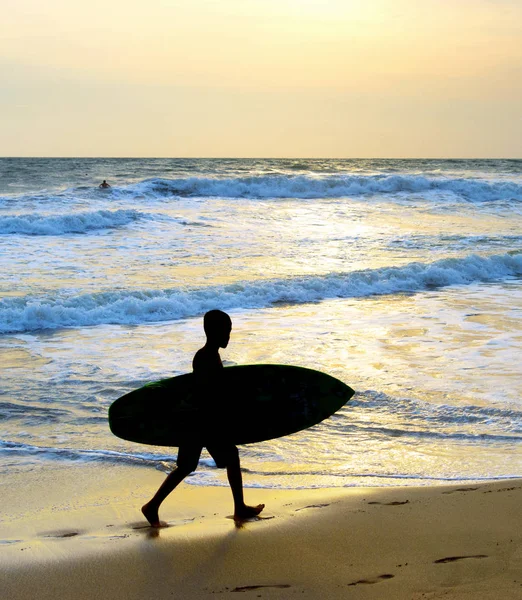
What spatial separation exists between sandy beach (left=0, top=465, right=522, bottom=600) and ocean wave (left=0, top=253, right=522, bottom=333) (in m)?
6.12

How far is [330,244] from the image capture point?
747 inches

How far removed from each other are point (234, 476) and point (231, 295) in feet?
27.1

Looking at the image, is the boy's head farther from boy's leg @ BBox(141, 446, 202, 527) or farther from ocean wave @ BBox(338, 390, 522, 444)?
ocean wave @ BBox(338, 390, 522, 444)

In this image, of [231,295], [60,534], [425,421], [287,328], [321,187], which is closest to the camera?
[60,534]

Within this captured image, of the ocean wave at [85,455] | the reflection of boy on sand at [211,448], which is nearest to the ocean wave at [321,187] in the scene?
the ocean wave at [85,455]

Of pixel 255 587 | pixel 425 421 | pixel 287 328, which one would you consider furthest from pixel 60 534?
pixel 287 328

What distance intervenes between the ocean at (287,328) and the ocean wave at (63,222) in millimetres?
73

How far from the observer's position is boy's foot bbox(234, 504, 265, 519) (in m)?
3.80

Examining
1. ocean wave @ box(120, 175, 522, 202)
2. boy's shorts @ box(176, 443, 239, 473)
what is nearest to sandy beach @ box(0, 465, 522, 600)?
boy's shorts @ box(176, 443, 239, 473)

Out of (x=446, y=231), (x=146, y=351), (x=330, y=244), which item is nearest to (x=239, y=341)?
(x=146, y=351)

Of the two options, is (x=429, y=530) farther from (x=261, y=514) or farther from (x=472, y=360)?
(x=472, y=360)

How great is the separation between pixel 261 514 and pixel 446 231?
64.1 feet

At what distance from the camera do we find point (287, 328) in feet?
32.0

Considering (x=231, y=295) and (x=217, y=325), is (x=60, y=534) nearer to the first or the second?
(x=217, y=325)
